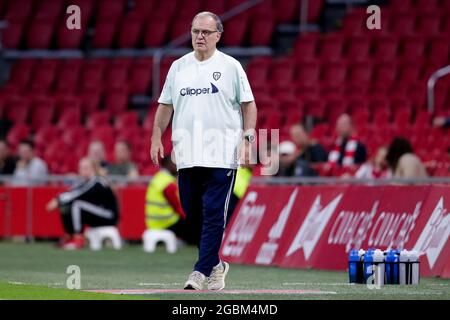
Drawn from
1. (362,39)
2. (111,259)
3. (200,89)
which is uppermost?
(362,39)

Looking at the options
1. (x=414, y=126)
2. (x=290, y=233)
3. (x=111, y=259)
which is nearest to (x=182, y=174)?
(x=290, y=233)

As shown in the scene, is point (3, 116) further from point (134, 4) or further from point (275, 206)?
point (275, 206)

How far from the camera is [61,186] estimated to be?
23.1m

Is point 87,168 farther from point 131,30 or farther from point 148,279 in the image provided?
point 148,279

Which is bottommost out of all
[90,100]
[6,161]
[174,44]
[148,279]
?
[148,279]

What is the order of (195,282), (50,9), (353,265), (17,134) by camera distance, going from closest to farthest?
(195,282) < (353,265) < (17,134) < (50,9)

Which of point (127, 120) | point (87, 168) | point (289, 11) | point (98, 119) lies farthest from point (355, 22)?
point (87, 168)

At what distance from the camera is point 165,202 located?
67.1 ft

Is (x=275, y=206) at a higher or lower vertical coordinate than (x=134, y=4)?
lower

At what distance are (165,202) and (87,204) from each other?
1.69m

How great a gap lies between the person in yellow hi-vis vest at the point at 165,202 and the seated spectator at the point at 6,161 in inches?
180

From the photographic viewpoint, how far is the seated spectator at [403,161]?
16.6 meters

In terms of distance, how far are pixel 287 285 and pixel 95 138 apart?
14.1 meters
